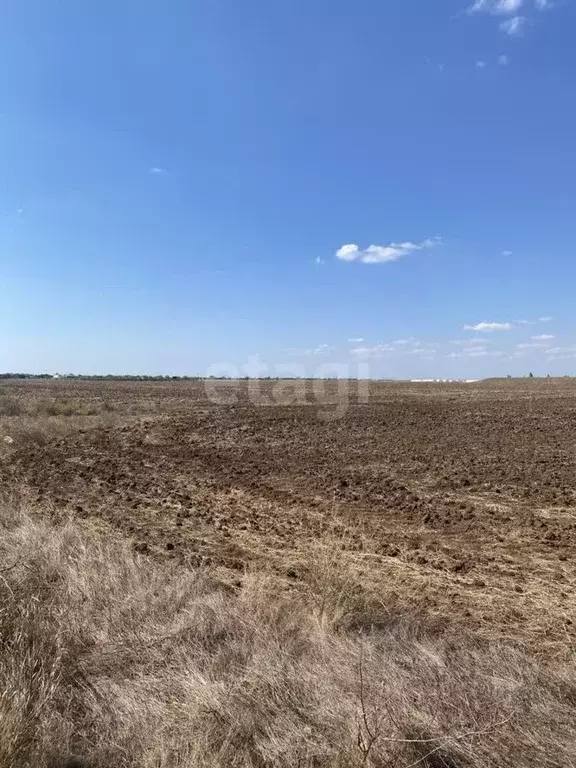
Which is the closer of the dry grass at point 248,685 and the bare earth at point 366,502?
the dry grass at point 248,685

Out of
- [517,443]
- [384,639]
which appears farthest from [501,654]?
[517,443]

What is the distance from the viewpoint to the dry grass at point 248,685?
2.41m

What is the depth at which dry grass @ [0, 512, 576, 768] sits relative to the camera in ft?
7.91

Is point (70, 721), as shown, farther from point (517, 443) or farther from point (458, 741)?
point (517, 443)

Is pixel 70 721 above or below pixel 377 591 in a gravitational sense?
above

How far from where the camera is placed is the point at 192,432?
20172 millimetres

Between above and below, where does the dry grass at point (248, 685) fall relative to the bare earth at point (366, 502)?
above

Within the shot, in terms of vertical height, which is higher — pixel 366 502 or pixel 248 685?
pixel 248 685

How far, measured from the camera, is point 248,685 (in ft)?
9.82

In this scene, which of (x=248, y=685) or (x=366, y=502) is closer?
(x=248, y=685)

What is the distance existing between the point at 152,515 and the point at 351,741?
7071 mm

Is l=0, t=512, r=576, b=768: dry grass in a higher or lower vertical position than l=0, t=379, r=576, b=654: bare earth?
higher

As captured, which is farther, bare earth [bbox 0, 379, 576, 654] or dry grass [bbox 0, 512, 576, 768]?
bare earth [bbox 0, 379, 576, 654]

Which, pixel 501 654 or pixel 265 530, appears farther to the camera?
pixel 265 530
